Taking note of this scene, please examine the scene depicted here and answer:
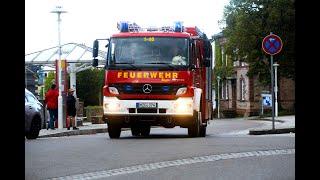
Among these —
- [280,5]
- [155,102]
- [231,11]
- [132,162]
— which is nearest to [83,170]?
[132,162]

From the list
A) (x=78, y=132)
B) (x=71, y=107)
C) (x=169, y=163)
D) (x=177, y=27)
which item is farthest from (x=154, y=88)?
(x=71, y=107)

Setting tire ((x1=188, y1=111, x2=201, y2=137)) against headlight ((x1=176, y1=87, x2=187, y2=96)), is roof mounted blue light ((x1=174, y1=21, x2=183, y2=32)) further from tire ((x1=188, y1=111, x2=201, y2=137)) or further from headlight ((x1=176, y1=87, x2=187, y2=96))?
tire ((x1=188, y1=111, x2=201, y2=137))

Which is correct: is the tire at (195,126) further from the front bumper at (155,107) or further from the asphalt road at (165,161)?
the asphalt road at (165,161)

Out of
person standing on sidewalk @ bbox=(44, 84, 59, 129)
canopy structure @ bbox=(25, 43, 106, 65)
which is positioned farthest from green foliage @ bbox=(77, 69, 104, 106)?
person standing on sidewalk @ bbox=(44, 84, 59, 129)

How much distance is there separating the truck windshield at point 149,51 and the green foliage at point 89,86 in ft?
239

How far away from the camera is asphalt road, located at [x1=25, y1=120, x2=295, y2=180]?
9.12 m

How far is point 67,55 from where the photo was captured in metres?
34.5

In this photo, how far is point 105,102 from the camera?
690 inches

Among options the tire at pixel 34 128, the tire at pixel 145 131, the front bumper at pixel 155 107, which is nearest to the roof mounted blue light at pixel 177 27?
the front bumper at pixel 155 107

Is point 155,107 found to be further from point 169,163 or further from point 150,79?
point 169,163

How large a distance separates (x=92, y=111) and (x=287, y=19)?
2919cm

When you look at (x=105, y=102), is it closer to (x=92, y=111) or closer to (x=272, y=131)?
(x=272, y=131)

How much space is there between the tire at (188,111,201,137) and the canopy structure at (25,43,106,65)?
15859 millimetres

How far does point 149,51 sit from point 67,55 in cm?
1762
